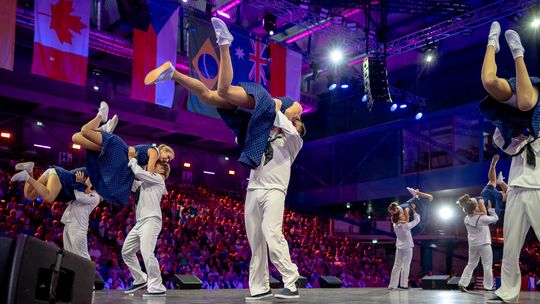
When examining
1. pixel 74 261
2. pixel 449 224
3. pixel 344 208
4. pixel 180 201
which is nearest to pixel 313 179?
pixel 344 208

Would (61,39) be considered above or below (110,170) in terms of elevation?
above

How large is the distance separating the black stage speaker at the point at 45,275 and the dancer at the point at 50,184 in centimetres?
371

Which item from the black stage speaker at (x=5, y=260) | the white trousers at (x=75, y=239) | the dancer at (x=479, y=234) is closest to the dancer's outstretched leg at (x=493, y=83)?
the black stage speaker at (x=5, y=260)

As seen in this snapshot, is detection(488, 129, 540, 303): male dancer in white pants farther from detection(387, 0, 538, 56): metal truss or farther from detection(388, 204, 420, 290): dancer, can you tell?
detection(387, 0, 538, 56): metal truss

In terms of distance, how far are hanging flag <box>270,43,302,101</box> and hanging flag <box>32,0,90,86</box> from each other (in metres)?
5.26

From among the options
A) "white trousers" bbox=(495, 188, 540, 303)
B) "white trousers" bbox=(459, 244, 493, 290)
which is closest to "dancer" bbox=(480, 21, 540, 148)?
"white trousers" bbox=(495, 188, 540, 303)

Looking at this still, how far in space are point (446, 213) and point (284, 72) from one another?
33.0ft

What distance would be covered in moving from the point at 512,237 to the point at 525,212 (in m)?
0.21

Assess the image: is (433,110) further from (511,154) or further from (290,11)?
(511,154)

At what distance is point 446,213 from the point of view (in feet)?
69.6

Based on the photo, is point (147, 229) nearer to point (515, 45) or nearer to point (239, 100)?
point (239, 100)

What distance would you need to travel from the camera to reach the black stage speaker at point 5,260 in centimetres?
202

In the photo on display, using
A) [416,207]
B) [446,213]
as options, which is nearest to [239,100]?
[416,207]

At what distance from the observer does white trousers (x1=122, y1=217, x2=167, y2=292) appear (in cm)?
595
